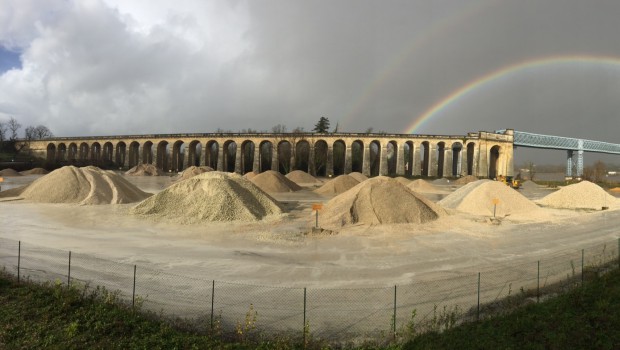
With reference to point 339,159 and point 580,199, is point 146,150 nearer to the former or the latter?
point 339,159

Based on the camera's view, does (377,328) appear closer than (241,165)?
Yes

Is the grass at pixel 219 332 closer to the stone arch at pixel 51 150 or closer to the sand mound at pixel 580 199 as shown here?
the sand mound at pixel 580 199

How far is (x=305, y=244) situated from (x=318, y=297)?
6.86m

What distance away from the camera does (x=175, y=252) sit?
14.6 metres

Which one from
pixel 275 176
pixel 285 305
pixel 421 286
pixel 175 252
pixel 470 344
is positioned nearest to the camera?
pixel 470 344

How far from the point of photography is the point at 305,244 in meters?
16.6

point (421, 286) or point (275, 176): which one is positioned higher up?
point (275, 176)

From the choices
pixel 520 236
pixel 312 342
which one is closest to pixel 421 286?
pixel 312 342

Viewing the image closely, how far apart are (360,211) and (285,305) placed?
14.1 meters

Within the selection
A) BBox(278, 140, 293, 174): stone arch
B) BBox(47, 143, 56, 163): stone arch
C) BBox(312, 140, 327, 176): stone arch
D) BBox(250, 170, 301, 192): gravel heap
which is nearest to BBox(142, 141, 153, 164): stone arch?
BBox(47, 143, 56, 163): stone arch

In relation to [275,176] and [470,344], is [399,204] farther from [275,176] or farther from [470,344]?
[275,176]

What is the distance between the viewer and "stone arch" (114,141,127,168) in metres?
93.7

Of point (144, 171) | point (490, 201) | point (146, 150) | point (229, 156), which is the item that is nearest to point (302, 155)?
point (229, 156)

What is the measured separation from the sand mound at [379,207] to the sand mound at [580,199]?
16476 millimetres
